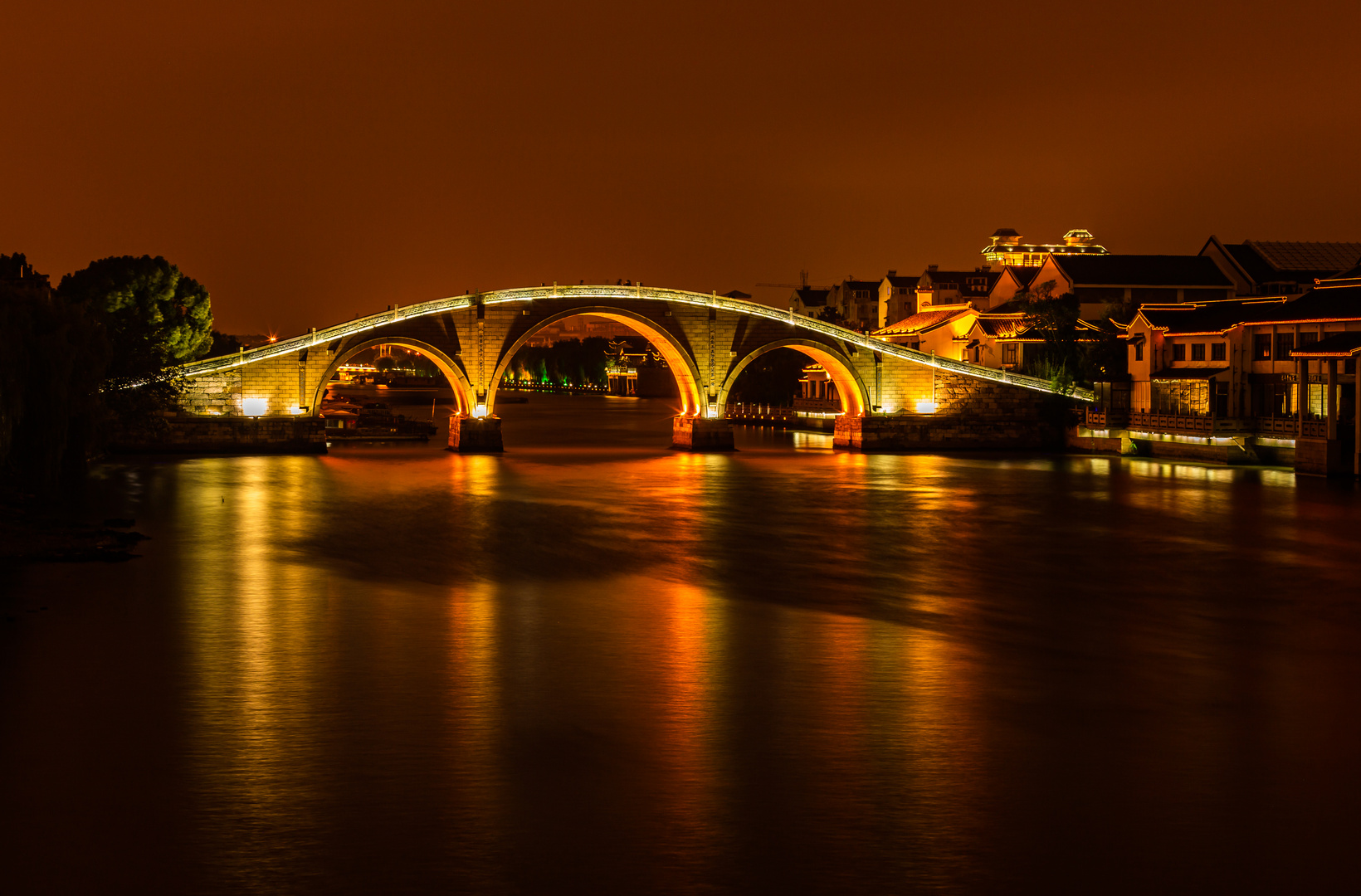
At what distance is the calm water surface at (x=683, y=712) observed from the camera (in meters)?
7.55

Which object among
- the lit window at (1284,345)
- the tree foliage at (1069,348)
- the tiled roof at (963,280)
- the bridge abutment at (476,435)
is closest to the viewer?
the lit window at (1284,345)

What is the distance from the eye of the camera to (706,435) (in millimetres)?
44938

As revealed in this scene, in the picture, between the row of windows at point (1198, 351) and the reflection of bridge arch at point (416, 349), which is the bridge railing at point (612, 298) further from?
the row of windows at point (1198, 351)

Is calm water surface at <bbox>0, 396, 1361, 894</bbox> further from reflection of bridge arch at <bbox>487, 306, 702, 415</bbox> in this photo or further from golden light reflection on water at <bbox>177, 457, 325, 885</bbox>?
reflection of bridge arch at <bbox>487, 306, 702, 415</bbox>

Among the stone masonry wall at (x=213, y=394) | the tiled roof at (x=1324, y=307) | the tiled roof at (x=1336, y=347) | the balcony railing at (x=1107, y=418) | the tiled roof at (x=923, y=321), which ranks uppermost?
the tiled roof at (x=923, y=321)

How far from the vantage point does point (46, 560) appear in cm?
1709

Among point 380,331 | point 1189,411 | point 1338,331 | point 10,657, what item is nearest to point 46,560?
point 10,657

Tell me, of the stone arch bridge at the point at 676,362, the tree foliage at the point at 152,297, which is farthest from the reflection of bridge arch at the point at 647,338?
the tree foliage at the point at 152,297

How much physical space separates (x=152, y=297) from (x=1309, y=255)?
132 feet

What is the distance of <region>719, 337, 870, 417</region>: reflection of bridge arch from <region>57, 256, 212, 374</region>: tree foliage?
17225 millimetres

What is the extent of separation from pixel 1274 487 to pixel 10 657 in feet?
85.5

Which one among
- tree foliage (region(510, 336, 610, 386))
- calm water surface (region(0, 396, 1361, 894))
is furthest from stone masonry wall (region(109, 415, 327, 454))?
tree foliage (region(510, 336, 610, 386))

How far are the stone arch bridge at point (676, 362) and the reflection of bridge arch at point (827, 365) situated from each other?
53 mm

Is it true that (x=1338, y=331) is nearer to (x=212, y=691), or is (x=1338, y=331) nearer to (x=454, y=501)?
(x=454, y=501)
